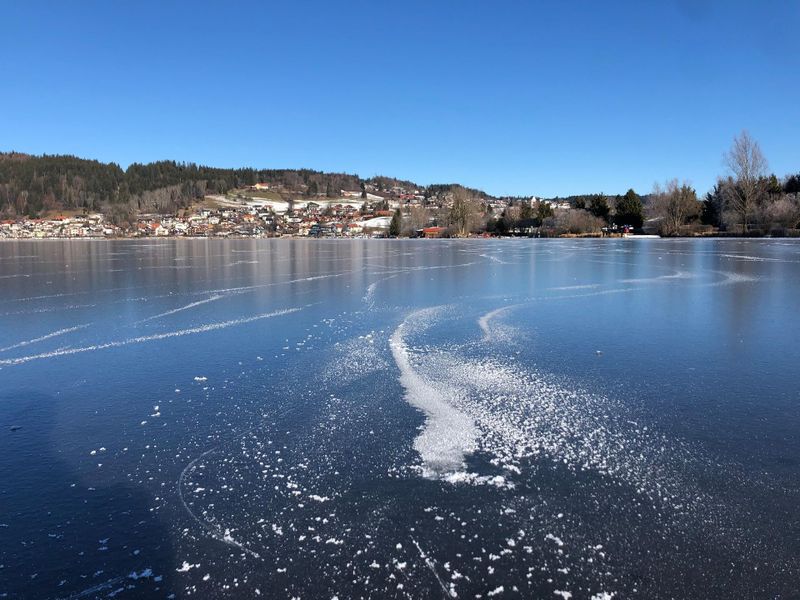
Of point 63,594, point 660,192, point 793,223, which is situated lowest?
point 63,594

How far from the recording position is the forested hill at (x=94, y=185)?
449 feet

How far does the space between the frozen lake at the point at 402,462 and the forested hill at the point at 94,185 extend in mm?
147882

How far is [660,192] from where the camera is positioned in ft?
232

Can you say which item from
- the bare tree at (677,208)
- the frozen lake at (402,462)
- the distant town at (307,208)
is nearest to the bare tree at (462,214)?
the distant town at (307,208)

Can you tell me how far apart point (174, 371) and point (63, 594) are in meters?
3.81

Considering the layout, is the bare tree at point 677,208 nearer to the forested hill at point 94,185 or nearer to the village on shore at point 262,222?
the village on shore at point 262,222

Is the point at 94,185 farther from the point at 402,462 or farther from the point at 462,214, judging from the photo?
the point at 402,462

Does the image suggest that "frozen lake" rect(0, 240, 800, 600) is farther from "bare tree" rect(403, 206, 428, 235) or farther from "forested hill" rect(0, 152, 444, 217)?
"forested hill" rect(0, 152, 444, 217)

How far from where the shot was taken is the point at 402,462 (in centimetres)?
359

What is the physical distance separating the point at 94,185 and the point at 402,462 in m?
175

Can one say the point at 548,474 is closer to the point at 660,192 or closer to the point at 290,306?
the point at 290,306

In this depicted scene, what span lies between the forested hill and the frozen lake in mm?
Result: 147882

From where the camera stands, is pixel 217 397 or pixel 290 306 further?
pixel 290 306

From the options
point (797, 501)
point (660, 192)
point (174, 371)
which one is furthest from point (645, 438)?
point (660, 192)
